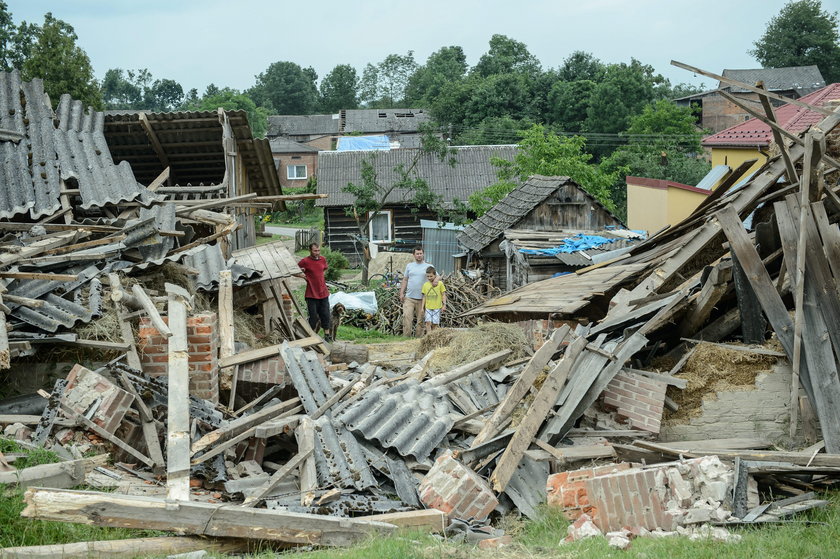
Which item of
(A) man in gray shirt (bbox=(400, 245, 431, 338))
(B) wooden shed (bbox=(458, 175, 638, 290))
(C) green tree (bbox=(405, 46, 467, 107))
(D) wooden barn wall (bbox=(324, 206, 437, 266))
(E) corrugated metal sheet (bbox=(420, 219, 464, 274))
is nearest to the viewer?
(A) man in gray shirt (bbox=(400, 245, 431, 338))

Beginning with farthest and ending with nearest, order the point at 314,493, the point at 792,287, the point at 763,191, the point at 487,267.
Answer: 1. the point at 487,267
2. the point at 763,191
3. the point at 792,287
4. the point at 314,493

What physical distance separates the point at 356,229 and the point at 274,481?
31.4 meters

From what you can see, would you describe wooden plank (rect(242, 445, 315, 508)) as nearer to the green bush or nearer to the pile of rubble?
the pile of rubble

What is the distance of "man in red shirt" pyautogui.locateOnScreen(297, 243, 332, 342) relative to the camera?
13422mm

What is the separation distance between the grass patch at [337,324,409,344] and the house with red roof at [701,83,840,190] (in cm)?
985

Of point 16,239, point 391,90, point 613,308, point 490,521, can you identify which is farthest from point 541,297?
point 391,90

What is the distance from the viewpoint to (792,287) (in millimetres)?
6949

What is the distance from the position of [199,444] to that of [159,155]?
1093 cm

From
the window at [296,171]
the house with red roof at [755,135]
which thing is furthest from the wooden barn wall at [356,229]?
the window at [296,171]

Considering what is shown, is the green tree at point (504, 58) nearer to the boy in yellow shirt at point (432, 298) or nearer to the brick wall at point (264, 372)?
the boy in yellow shirt at point (432, 298)

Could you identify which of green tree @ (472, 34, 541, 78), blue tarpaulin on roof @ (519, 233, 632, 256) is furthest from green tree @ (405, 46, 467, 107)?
blue tarpaulin on roof @ (519, 233, 632, 256)

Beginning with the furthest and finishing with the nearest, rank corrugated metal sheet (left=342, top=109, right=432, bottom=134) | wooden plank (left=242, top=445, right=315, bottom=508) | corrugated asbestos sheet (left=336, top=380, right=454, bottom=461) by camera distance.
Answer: corrugated metal sheet (left=342, top=109, right=432, bottom=134), corrugated asbestos sheet (left=336, top=380, right=454, bottom=461), wooden plank (left=242, top=445, right=315, bottom=508)

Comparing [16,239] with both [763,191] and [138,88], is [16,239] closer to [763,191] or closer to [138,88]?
[763,191]

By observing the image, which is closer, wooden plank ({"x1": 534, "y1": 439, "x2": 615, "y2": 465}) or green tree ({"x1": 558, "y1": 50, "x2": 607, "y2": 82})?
wooden plank ({"x1": 534, "y1": 439, "x2": 615, "y2": 465})
